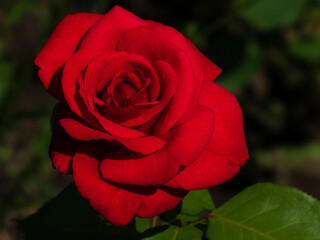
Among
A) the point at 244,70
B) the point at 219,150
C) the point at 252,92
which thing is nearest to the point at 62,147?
the point at 219,150

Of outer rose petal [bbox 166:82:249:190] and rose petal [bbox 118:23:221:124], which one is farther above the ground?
rose petal [bbox 118:23:221:124]

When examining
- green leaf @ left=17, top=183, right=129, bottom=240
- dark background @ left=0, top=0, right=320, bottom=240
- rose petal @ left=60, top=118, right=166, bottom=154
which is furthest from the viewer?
dark background @ left=0, top=0, right=320, bottom=240

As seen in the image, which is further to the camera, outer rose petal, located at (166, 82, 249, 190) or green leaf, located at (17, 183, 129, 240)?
green leaf, located at (17, 183, 129, 240)

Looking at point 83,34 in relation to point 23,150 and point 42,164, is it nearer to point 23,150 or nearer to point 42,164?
point 42,164

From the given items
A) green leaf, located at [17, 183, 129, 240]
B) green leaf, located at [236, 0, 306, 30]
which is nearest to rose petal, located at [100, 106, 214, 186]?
green leaf, located at [17, 183, 129, 240]

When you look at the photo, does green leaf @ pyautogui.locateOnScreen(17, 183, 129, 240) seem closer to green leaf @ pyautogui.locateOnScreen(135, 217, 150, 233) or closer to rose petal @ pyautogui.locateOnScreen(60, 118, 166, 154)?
green leaf @ pyautogui.locateOnScreen(135, 217, 150, 233)

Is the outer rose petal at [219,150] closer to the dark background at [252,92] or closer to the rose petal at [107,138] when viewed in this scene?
the rose petal at [107,138]

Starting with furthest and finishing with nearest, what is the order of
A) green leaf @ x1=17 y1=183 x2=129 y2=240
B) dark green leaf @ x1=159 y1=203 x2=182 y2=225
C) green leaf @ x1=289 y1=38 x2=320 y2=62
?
green leaf @ x1=289 y1=38 x2=320 y2=62 < green leaf @ x1=17 y1=183 x2=129 y2=240 < dark green leaf @ x1=159 y1=203 x2=182 y2=225
